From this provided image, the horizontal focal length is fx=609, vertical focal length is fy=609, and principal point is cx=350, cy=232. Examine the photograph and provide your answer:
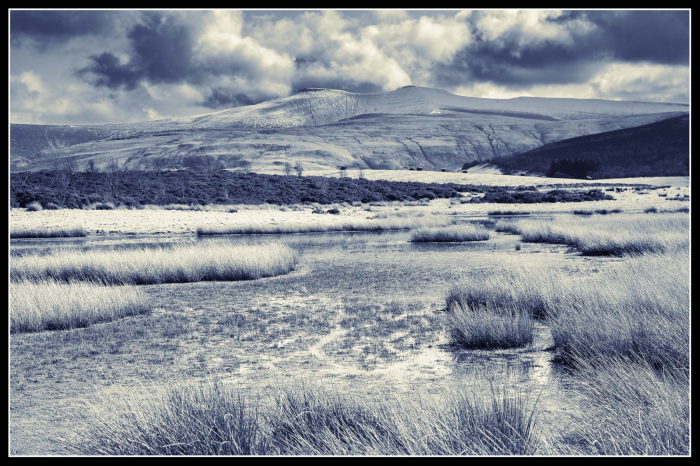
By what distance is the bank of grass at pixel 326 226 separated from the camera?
38.7 m

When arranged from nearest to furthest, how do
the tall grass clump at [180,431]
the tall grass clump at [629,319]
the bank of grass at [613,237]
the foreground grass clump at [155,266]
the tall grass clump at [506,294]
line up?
the tall grass clump at [180,431]
the tall grass clump at [629,319]
the tall grass clump at [506,294]
the foreground grass clump at [155,266]
the bank of grass at [613,237]

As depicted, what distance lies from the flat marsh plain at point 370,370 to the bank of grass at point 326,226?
1992 cm

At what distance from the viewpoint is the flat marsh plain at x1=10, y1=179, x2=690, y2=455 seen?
17.8 feet

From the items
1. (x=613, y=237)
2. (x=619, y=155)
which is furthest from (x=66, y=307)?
(x=619, y=155)

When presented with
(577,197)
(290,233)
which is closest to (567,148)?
(577,197)

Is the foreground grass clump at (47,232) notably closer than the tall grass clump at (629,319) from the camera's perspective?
No

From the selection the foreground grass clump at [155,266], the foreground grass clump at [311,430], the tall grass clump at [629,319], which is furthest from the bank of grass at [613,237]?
the foreground grass clump at [311,430]

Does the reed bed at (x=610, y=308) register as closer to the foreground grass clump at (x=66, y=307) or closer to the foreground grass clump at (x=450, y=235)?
the foreground grass clump at (x=66, y=307)

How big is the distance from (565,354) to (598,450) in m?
3.86

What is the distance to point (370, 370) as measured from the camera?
877cm

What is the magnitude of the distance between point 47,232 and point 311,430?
35.0 m

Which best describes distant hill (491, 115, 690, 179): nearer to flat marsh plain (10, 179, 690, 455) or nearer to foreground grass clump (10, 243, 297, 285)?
foreground grass clump (10, 243, 297, 285)

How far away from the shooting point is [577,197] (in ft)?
228
